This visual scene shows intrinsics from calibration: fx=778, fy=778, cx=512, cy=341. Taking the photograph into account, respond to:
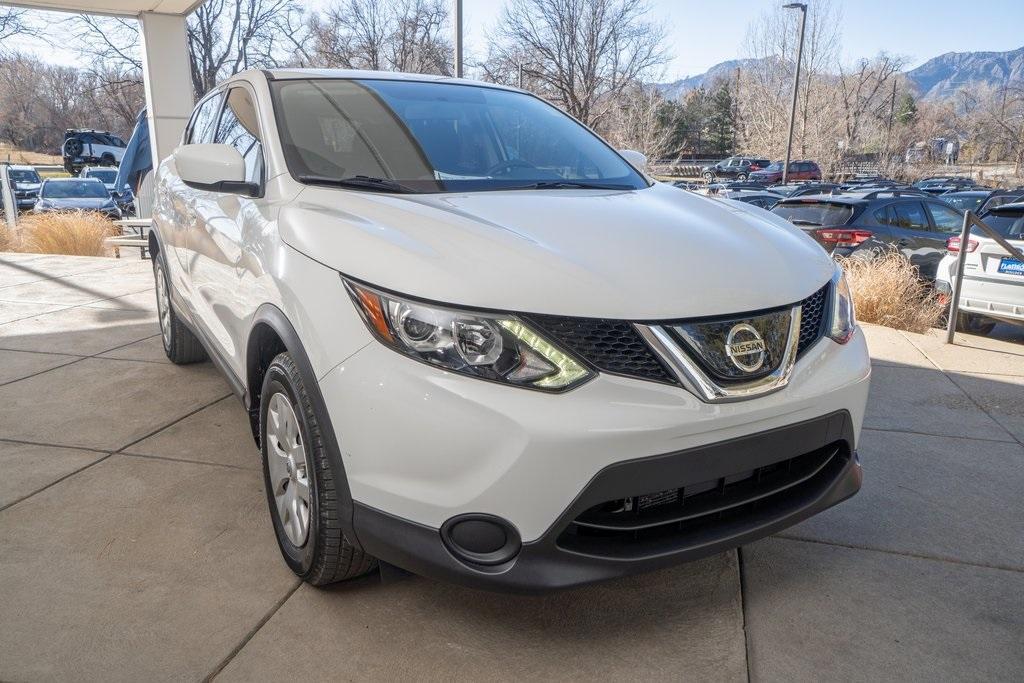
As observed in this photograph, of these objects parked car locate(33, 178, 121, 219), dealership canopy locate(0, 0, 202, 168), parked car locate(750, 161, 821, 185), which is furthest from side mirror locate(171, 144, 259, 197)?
parked car locate(750, 161, 821, 185)

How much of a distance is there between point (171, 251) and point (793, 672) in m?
3.92

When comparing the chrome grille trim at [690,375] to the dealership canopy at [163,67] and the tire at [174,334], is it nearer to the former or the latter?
the tire at [174,334]

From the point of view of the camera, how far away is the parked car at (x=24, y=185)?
23.3 m

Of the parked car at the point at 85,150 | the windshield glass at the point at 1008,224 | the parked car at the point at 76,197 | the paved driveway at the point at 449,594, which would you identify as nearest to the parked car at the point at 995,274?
the windshield glass at the point at 1008,224

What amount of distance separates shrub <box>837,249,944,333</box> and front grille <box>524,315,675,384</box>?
639 centimetres

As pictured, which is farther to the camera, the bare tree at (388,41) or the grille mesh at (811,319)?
the bare tree at (388,41)

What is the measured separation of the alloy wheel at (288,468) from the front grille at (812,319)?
5.09 ft

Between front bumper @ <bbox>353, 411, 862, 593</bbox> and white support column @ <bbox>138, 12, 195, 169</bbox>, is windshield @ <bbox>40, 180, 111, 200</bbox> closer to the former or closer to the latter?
white support column @ <bbox>138, 12, 195, 169</bbox>

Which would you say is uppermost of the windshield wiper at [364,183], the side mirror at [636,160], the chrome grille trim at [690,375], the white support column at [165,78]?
the white support column at [165,78]

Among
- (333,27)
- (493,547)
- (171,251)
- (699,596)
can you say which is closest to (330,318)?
(493,547)

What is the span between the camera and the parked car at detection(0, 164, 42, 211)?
917 inches

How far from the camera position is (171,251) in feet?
14.9

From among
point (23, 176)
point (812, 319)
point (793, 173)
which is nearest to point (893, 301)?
point (812, 319)

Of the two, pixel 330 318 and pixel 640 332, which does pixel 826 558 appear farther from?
pixel 330 318
